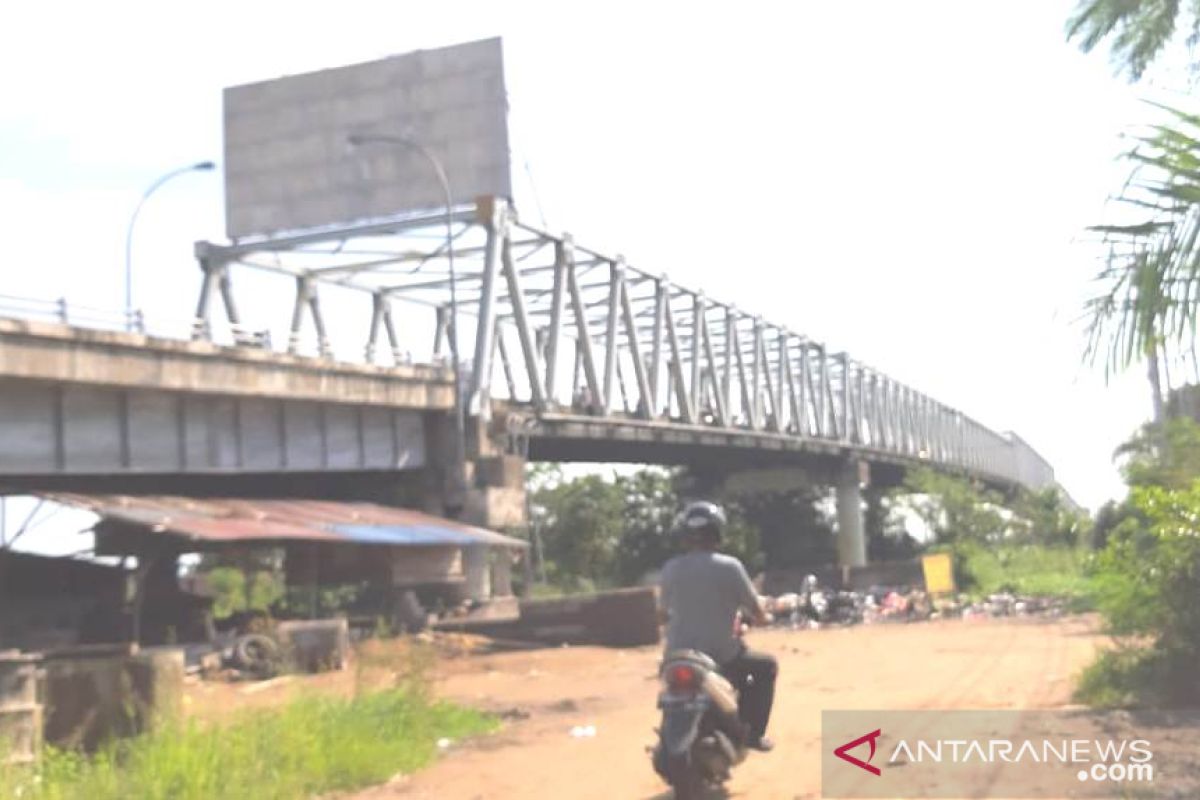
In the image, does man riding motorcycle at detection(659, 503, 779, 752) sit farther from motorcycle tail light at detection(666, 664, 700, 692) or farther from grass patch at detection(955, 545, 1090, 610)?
grass patch at detection(955, 545, 1090, 610)

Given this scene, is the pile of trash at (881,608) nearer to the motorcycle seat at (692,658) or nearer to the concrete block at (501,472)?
the concrete block at (501,472)

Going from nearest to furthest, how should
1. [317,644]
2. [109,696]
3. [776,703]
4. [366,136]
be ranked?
[109,696]
[776,703]
[317,644]
[366,136]

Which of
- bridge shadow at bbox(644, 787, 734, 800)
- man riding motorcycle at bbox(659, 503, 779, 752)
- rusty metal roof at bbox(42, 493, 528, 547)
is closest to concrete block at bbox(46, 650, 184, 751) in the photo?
bridge shadow at bbox(644, 787, 734, 800)

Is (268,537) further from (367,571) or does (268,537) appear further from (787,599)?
(787,599)

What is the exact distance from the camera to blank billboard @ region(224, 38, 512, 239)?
123 ft

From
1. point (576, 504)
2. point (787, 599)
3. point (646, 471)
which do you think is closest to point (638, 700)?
point (787, 599)

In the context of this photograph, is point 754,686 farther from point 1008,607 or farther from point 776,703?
point 1008,607

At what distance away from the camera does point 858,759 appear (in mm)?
9078

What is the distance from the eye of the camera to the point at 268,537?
75.9ft

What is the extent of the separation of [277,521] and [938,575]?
16.8m

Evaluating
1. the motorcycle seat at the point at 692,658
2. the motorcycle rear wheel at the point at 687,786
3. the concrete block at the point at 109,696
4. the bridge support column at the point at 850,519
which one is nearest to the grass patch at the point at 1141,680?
the motorcycle seat at the point at 692,658

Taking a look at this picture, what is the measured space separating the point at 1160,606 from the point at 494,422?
28445 millimetres

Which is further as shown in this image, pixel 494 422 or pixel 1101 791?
pixel 494 422

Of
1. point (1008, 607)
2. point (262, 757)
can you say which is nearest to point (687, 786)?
point (262, 757)
